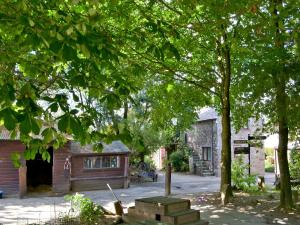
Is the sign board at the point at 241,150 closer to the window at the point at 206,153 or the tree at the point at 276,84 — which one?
the window at the point at 206,153

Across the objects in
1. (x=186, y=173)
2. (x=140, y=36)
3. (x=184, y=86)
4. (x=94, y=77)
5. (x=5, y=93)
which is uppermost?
(x=184, y=86)

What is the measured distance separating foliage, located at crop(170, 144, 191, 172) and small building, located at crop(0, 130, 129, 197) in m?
14.7

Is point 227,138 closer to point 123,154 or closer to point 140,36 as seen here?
point 123,154

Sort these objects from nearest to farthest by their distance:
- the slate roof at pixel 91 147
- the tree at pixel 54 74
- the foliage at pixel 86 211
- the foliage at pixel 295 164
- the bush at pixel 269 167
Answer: the tree at pixel 54 74, the foliage at pixel 86 211, the foliage at pixel 295 164, the slate roof at pixel 91 147, the bush at pixel 269 167

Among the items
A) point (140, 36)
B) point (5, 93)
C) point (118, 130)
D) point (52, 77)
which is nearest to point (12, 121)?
point (5, 93)

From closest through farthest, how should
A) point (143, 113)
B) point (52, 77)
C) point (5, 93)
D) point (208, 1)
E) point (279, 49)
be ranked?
1. point (5, 93)
2. point (52, 77)
3. point (208, 1)
4. point (279, 49)
5. point (143, 113)

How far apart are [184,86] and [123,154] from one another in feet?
31.1

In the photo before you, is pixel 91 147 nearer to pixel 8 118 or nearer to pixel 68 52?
pixel 68 52

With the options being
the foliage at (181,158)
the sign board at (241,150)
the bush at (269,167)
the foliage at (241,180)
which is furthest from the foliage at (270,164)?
the foliage at (241,180)

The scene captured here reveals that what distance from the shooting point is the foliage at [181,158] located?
41.1 meters

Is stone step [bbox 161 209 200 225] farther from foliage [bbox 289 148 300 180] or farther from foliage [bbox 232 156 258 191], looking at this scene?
foliage [bbox 289 148 300 180]

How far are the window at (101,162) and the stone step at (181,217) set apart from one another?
15215 millimetres

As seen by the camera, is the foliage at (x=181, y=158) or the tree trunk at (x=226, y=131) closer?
the tree trunk at (x=226, y=131)

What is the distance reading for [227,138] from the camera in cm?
1780
